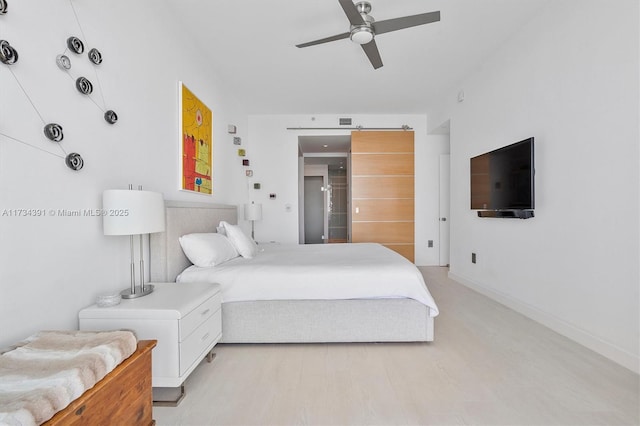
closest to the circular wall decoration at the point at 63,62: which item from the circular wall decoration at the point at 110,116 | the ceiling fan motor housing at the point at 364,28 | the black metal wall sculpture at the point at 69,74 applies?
the black metal wall sculpture at the point at 69,74

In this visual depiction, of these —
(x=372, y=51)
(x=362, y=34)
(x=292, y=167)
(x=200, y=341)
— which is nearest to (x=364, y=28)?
(x=362, y=34)

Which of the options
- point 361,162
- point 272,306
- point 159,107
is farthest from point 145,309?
point 361,162

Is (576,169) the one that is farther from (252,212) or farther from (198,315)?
(252,212)

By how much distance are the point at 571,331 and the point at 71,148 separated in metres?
3.52

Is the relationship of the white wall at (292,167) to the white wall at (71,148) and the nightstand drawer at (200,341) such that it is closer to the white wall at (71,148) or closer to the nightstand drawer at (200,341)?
the white wall at (71,148)

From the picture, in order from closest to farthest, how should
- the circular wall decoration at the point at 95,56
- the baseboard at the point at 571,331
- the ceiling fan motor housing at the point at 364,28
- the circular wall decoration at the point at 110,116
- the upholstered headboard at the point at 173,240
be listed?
the circular wall decoration at the point at 95,56
the circular wall decoration at the point at 110,116
the baseboard at the point at 571,331
the upholstered headboard at the point at 173,240
the ceiling fan motor housing at the point at 364,28

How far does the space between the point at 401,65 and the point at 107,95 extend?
9.68 ft

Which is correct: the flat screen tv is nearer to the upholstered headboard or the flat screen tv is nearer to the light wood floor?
the light wood floor

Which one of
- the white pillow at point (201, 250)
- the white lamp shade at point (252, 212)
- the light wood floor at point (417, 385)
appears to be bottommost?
the light wood floor at point (417, 385)

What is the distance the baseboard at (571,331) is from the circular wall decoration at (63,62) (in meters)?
3.57

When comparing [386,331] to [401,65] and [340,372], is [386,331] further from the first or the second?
[401,65]

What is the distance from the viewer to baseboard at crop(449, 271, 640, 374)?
1.77m

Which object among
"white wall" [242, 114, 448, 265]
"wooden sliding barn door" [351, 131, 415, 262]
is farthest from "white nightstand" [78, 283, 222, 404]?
"wooden sliding barn door" [351, 131, 415, 262]

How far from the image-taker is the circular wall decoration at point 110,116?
64.7 inches
